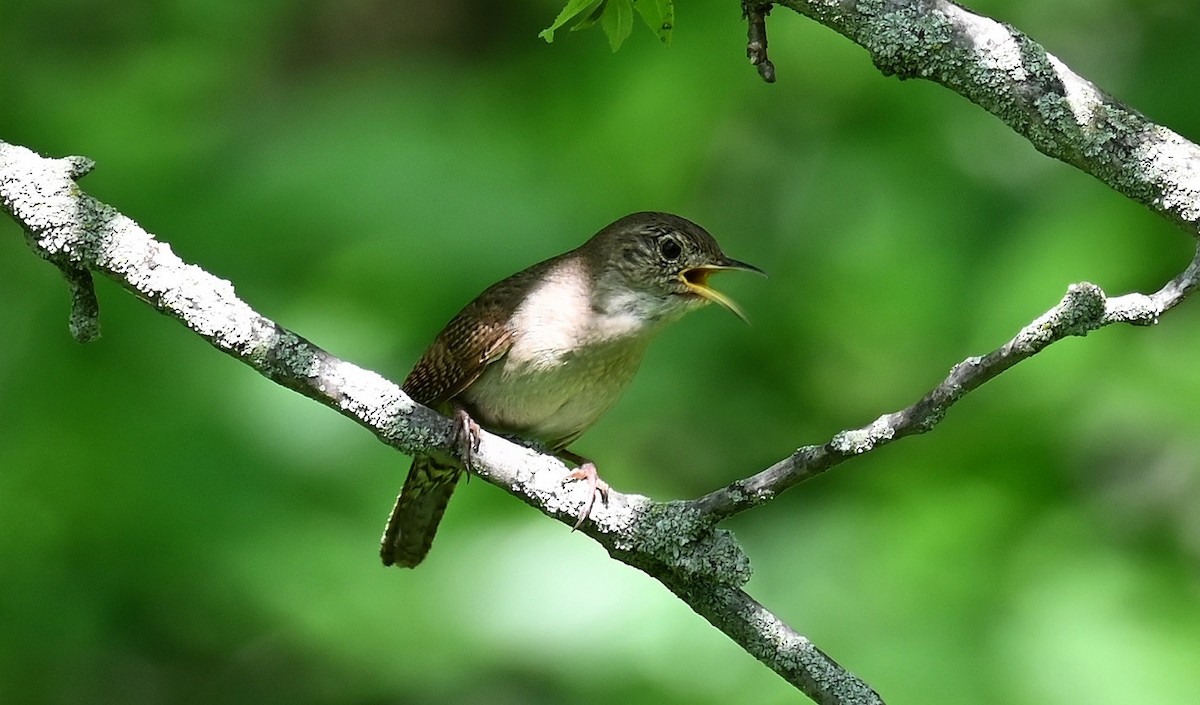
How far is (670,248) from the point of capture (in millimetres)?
4656

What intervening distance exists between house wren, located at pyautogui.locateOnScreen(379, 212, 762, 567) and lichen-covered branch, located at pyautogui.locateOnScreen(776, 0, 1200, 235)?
193cm

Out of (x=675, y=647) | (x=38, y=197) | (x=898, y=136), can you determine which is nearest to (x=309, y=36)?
(x=898, y=136)

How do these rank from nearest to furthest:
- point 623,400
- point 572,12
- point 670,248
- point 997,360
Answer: point 997,360 < point 572,12 < point 670,248 < point 623,400

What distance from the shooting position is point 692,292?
4.51 m

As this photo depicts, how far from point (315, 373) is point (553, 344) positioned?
1.56 metres

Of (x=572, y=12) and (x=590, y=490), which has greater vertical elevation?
(x=572, y=12)

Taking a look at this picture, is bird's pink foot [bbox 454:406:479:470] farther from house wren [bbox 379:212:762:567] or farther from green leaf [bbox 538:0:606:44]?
house wren [bbox 379:212:762:567]

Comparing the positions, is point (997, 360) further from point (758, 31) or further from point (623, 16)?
point (623, 16)

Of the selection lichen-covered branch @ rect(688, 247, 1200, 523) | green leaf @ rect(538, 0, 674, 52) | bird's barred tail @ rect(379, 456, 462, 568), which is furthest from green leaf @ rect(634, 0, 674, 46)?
bird's barred tail @ rect(379, 456, 462, 568)

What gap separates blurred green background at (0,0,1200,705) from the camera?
176 inches

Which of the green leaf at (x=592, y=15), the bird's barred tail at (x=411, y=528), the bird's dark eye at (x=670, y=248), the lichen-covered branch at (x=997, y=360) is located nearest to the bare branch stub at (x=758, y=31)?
the green leaf at (x=592, y=15)

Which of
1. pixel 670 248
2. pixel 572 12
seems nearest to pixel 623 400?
pixel 670 248

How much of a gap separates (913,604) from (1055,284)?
1.15m

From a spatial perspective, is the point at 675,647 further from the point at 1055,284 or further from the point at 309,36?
the point at 309,36
